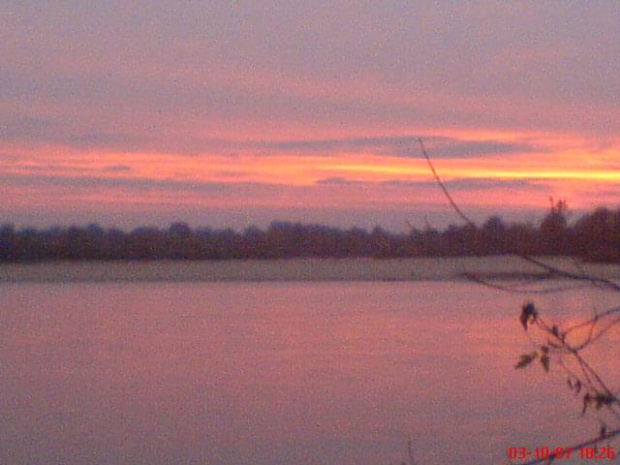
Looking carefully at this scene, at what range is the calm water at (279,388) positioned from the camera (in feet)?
24.4

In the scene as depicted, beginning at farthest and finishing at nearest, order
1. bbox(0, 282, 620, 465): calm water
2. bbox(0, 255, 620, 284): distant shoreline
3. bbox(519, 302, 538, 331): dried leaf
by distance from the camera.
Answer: bbox(0, 255, 620, 284): distant shoreline
bbox(0, 282, 620, 465): calm water
bbox(519, 302, 538, 331): dried leaf

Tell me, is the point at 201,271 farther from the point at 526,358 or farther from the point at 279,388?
the point at 526,358

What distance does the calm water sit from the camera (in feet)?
24.4

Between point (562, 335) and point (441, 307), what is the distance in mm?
15024

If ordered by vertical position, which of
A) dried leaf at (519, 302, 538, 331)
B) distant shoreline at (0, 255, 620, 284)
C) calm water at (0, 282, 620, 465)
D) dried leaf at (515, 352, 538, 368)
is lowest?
calm water at (0, 282, 620, 465)

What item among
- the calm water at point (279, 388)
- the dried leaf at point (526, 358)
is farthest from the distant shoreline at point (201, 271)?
the dried leaf at point (526, 358)

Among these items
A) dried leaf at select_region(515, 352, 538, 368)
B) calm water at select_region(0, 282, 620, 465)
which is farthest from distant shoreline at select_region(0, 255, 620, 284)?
dried leaf at select_region(515, 352, 538, 368)

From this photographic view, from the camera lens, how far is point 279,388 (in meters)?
9.52

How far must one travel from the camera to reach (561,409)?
8.26 meters

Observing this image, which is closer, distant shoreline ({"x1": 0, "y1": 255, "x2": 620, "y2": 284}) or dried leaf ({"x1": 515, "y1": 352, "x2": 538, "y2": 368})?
dried leaf ({"x1": 515, "y1": 352, "x2": 538, "y2": 368})

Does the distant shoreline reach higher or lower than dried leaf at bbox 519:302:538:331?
lower

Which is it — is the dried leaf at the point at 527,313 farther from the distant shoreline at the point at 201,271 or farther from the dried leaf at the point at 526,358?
the distant shoreline at the point at 201,271

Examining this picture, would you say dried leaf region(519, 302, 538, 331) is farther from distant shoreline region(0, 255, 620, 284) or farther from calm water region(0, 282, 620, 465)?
distant shoreline region(0, 255, 620, 284)

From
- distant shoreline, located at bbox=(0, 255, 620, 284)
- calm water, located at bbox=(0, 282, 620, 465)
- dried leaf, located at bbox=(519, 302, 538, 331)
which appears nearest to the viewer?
dried leaf, located at bbox=(519, 302, 538, 331)
